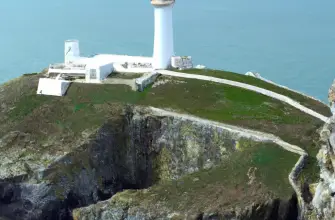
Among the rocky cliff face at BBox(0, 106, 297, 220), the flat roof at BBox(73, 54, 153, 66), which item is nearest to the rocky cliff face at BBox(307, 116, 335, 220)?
the rocky cliff face at BBox(0, 106, 297, 220)

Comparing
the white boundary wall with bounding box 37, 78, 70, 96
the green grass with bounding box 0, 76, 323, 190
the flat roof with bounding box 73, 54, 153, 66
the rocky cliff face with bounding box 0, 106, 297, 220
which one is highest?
the flat roof with bounding box 73, 54, 153, 66

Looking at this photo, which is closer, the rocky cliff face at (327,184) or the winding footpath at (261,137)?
the rocky cliff face at (327,184)

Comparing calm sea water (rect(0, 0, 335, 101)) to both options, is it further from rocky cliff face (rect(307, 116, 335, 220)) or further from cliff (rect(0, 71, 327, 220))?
rocky cliff face (rect(307, 116, 335, 220))

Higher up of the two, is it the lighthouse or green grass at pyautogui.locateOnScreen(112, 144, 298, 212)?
the lighthouse

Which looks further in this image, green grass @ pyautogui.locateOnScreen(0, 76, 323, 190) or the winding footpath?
green grass @ pyautogui.locateOnScreen(0, 76, 323, 190)

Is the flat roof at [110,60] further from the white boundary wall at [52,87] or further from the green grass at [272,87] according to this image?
the green grass at [272,87]

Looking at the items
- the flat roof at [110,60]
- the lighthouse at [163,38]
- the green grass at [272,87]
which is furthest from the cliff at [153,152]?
the flat roof at [110,60]

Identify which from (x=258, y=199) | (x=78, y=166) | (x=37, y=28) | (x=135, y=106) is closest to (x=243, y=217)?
(x=258, y=199)
